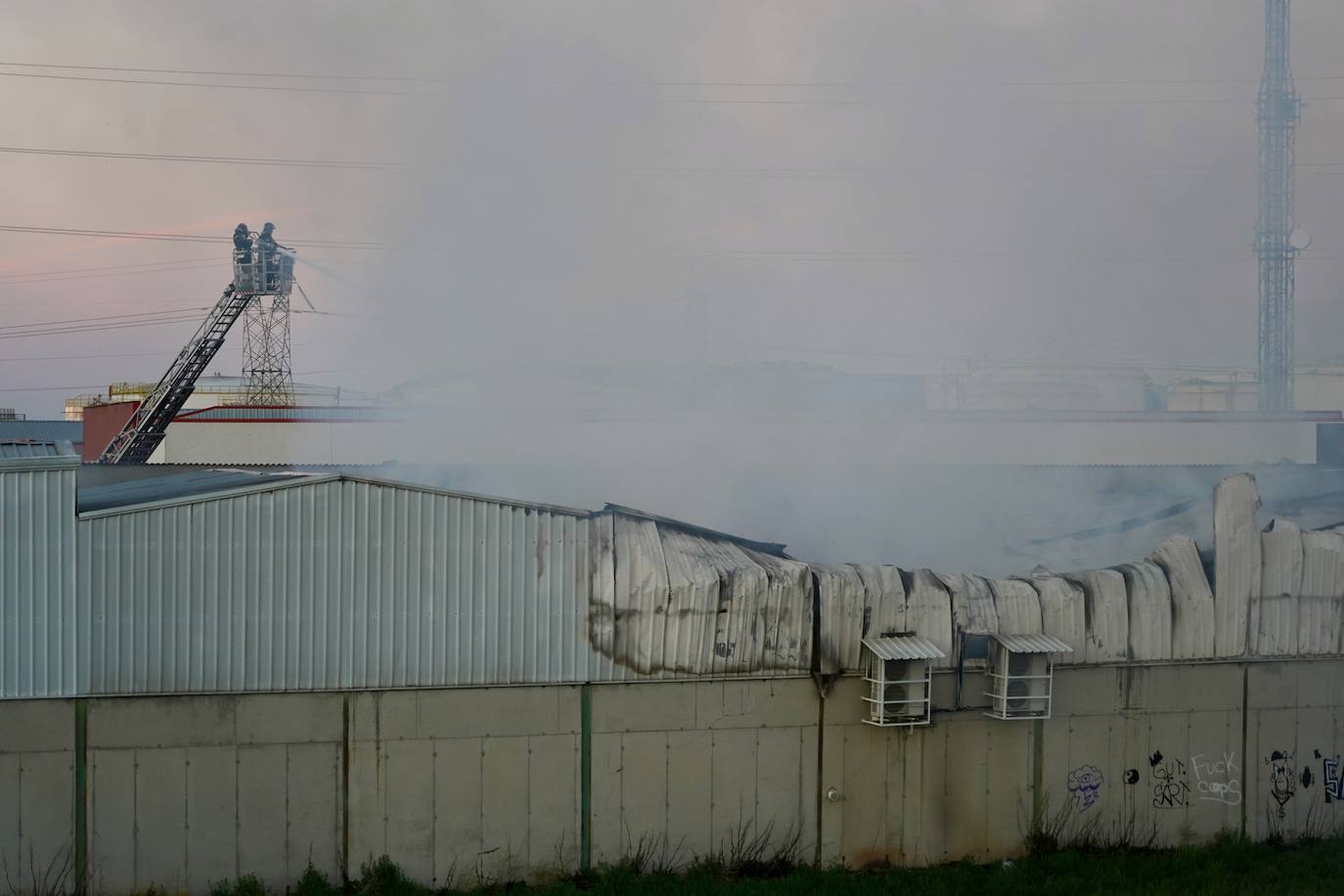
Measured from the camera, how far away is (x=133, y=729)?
38.2 ft

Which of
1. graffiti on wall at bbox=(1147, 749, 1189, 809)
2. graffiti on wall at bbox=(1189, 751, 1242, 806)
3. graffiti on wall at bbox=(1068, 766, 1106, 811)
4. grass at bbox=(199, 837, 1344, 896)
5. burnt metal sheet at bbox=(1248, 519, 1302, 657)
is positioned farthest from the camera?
burnt metal sheet at bbox=(1248, 519, 1302, 657)

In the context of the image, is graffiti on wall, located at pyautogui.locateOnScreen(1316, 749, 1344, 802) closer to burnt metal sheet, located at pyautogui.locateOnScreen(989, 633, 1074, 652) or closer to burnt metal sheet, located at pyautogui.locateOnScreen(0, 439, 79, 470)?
burnt metal sheet, located at pyautogui.locateOnScreen(989, 633, 1074, 652)

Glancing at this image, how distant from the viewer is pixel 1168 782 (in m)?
13.9

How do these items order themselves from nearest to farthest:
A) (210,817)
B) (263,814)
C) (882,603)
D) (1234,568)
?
(210,817), (263,814), (882,603), (1234,568)

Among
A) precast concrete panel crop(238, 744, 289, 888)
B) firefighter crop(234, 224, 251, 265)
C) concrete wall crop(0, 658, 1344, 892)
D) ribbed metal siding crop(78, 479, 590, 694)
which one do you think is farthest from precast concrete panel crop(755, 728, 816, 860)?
firefighter crop(234, 224, 251, 265)

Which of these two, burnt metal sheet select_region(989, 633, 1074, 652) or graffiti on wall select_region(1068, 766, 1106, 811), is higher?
burnt metal sheet select_region(989, 633, 1074, 652)

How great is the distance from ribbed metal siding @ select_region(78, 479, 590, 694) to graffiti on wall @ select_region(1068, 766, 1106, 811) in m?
6.02

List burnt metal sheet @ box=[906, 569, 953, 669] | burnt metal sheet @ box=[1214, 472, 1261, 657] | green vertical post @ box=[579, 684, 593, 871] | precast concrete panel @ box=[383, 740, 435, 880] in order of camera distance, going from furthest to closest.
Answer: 1. burnt metal sheet @ box=[1214, 472, 1261, 657]
2. burnt metal sheet @ box=[906, 569, 953, 669]
3. green vertical post @ box=[579, 684, 593, 871]
4. precast concrete panel @ box=[383, 740, 435, 880]

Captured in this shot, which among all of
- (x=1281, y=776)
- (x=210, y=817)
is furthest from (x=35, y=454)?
(x=1281, y=776)

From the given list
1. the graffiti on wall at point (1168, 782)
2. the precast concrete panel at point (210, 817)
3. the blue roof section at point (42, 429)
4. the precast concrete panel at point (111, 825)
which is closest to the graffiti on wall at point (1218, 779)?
the graffiti on wall at point (1168, 782)

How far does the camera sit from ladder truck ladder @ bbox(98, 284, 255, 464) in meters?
37.0

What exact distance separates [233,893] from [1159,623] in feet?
35.4

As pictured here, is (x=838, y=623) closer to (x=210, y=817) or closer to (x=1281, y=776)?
(x=1281, y=776)

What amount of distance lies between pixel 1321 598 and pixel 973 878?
19.5 feet
